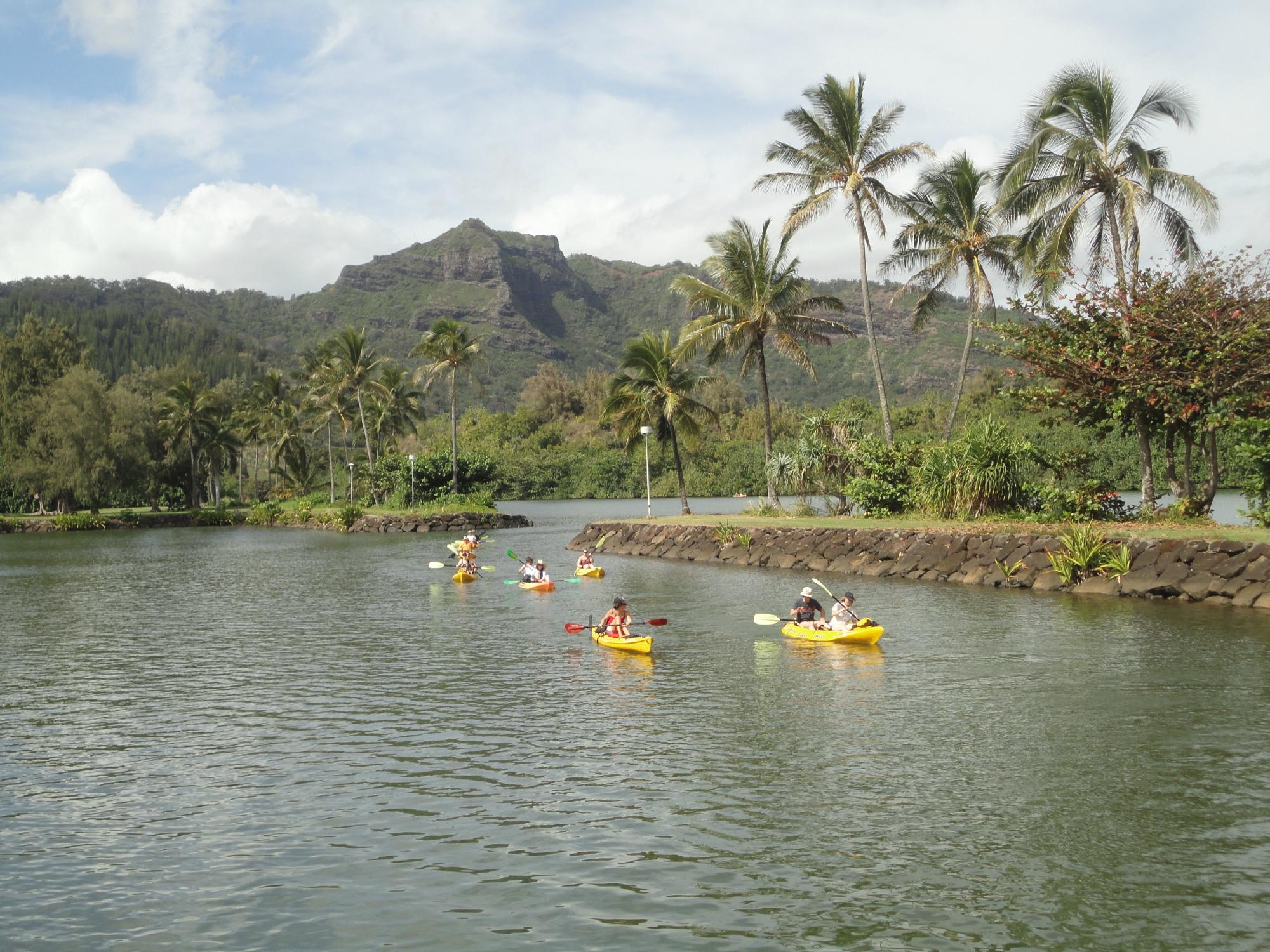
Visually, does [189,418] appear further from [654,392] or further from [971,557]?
[971,557]

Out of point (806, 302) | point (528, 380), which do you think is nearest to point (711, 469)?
point (528, 380)

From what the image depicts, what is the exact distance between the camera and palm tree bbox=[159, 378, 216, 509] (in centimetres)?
8919

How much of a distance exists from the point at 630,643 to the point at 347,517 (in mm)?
55807

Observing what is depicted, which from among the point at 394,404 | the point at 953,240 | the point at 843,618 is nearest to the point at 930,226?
the point at 953,240

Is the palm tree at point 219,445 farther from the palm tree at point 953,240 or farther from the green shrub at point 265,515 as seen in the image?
the palm tree at point 953,240

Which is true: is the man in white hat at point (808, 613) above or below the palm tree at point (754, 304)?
below

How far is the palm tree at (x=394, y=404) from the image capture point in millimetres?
84688

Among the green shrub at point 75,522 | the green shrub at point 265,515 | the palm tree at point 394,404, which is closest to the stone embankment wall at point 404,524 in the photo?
the green shrub at point 75,522

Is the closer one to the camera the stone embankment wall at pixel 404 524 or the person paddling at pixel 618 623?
the person paddling at pixel 618 623

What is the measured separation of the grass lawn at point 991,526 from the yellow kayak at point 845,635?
10577 mm

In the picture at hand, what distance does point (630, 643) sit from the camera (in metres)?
20.0

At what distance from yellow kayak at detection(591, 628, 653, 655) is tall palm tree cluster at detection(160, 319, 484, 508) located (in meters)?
51.4

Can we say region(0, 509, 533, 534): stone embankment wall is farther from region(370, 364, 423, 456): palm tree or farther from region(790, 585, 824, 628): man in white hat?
region(790, 585, 824, 628): man in white hat

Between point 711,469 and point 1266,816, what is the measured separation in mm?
115262
